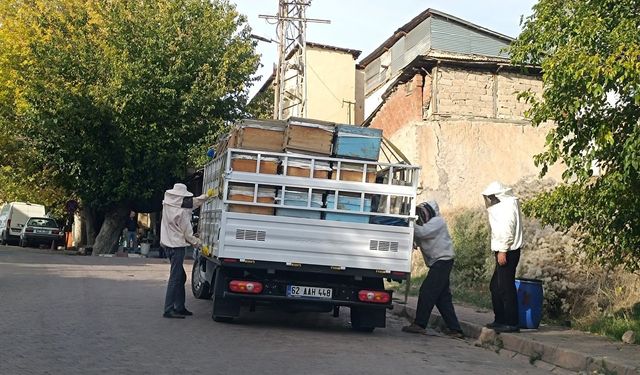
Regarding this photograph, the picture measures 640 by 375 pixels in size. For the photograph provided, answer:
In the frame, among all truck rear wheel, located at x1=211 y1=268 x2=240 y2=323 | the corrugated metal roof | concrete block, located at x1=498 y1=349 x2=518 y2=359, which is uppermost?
the corrugated metal roof

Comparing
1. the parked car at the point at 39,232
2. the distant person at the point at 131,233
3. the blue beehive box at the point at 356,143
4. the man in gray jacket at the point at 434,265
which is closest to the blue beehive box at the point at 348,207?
the blue beehive box at the point at 356,143

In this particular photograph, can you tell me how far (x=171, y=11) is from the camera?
3133cm

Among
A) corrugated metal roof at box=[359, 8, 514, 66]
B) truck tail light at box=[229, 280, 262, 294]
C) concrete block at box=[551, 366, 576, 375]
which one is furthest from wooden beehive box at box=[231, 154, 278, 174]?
corrugated metal roof at box=[359, 8, 514, 66]

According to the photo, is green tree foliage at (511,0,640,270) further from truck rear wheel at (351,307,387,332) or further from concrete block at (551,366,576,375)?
truck rear wheel at (351,307,387,332)

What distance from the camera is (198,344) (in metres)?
8.55

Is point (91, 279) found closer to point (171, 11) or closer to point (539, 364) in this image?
point (539, 364)

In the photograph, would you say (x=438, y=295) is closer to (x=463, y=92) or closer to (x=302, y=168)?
(x=302, y=168)

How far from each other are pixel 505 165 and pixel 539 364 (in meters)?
16.8

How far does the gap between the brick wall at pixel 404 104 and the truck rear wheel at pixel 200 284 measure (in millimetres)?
13077

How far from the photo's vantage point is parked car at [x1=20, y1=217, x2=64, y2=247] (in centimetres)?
4122

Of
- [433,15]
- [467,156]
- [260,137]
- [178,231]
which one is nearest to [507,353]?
[260,137]

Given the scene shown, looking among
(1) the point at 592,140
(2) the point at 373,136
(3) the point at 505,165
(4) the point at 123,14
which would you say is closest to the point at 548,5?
(1) the point at 592,140

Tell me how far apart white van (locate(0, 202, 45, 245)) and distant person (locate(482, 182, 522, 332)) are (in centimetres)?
3891

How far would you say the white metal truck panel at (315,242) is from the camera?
383 inches
